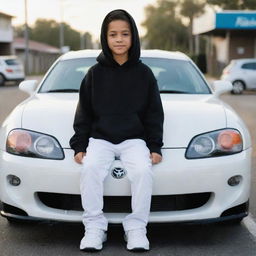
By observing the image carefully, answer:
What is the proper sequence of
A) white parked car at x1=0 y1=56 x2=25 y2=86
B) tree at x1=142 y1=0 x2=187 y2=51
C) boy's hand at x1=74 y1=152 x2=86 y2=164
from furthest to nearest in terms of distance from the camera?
tree at x1=142 y1=0 x2=187 y2=51
white parked car at x1=0 y1=56 x2=25 y2=86
boy's hand at x1=74 y1=152 x2=86 y2=164

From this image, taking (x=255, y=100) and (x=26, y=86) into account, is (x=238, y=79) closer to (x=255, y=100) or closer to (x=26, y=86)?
(x=255, y=100)

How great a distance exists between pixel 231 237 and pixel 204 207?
0.45 meters

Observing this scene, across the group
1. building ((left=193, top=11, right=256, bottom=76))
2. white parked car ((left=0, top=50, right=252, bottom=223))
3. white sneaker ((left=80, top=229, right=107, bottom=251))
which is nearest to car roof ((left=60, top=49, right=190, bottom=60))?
white parked car ((left=0, top=50, right=252, bottom=223))

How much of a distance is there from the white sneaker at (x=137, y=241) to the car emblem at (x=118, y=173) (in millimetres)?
350

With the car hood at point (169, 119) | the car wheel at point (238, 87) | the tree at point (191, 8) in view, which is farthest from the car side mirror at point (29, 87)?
the tree at point (191, 8)

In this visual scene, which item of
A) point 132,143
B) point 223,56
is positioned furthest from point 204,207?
point 223,56

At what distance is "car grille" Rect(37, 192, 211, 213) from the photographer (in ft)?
12.6

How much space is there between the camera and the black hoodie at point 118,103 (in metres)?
3.89

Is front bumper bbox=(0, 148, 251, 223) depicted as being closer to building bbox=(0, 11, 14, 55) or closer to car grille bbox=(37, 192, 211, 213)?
car grille bbox=(37, 192, 211, 213)

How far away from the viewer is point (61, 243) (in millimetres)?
3979

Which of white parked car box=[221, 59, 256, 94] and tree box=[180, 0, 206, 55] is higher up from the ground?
tree box=[180, 0, 206, 55]

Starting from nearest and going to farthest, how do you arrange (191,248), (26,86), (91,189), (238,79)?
1. (91,189)
2. (191,248)
3. (26,86)
4. (238,79)

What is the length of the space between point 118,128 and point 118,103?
0.56 ft

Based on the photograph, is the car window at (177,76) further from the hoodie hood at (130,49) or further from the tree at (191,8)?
the tree at (191,8)
